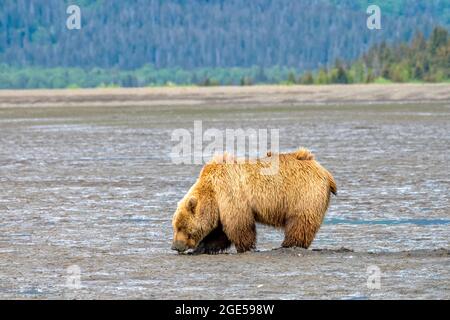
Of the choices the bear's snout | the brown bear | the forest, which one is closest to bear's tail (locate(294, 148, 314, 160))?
the brown bear

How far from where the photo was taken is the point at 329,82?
6144 cm

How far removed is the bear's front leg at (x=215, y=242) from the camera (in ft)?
37.8

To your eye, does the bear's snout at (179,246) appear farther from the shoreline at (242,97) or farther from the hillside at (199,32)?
the hillside at (199,32)

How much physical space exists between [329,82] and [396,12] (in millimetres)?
52730

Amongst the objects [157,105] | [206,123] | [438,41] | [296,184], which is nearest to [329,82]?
[438,41]

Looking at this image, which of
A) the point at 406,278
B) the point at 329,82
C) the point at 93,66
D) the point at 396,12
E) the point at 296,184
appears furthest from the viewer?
the point at 396,12

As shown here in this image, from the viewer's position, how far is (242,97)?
50031mm

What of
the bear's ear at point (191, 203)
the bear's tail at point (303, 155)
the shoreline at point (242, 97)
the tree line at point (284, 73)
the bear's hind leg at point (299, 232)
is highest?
the bear's tail at point (303, 155)

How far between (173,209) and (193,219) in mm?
3710

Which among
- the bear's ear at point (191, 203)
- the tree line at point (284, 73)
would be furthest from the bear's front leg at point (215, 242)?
the tree line at point (284, 73)

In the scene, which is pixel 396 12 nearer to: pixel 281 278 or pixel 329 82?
pixel 329 82

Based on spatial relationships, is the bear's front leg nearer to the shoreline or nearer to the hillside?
the shoreline

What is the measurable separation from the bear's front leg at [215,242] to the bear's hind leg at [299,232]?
1.84ft

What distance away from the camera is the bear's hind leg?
11.3m
